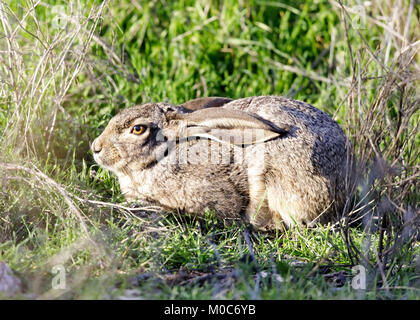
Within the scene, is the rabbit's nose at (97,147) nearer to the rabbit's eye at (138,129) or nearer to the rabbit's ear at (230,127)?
the rabbit's eye at (138,129)

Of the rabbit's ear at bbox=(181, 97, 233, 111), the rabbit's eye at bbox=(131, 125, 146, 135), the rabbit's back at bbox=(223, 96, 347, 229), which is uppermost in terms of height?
the rabbit's ear at bbox=(181, 97, 233, 111)

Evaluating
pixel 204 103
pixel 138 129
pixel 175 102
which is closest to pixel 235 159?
pixel 204 103

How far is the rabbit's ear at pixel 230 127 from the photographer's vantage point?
15.1ft

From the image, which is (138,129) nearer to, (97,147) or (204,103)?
(97,147)

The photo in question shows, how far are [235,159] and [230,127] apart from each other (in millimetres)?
356

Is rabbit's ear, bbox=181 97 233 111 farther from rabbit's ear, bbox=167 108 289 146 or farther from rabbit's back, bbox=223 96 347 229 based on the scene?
rabbit's back, bbox=223 96 347 229

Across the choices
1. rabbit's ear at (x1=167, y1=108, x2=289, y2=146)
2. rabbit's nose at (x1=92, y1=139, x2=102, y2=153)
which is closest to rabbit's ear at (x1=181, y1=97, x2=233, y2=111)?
rabbit's ear at (x1=167, y1=108, x2=289, y2=146)

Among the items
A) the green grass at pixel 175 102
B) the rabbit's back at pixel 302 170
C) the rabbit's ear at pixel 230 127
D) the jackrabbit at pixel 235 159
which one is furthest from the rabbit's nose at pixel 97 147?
the rabbit's back at pixel 302 170

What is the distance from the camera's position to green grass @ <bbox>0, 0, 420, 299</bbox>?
378 cm

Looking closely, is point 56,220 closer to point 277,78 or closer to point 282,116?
point 282,116

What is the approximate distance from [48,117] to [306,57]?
3161mm

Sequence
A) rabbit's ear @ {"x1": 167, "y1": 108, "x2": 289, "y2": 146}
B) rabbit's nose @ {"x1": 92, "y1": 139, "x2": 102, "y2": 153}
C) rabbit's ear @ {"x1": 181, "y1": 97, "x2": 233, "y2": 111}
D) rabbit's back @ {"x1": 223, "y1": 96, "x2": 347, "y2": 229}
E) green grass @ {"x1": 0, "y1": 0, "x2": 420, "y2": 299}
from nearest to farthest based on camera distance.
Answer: green grass @ {"x1": 0, "y1": 0, "x2": 420, "y2": 299} → rabbit's ear @ {"x1": 167, "y1": 108, "x2": 289, "y2": 146} → rabbit's back @ {"x1": 223, "y1": 96, "x2": 347, "y2": 229} → rabbit's nose @ {"x1": 92, "y1": 139, "x2": 102, "y2": 153} → rabbit's ear @ {"x1": 181, "y1": 97, "x2": 233, "y2": 111}

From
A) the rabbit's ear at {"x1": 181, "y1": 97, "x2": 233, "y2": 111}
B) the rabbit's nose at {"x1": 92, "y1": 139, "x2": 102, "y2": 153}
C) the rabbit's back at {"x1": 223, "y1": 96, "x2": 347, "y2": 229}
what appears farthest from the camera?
the rabbit's ear at {"x1": 181, "y1": 97, "x2": 233, "y2": 111}

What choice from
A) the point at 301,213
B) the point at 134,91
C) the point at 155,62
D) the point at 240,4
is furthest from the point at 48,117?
the point at 240,4
